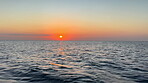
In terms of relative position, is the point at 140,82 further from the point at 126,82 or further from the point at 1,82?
the point at 1,82

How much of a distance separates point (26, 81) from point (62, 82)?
280 centimetres

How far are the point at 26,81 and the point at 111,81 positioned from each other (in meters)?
6.75

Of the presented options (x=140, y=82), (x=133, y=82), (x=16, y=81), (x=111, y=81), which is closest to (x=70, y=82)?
(x=111, y=81)

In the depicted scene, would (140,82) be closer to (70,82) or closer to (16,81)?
(70,82)

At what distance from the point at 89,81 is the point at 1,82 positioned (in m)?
6.66

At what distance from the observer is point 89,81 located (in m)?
9.75

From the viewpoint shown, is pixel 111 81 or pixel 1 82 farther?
pixel 111 81

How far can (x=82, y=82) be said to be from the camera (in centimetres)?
952

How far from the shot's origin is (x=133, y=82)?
9.76 meters

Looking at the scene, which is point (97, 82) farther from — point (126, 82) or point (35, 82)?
point (35, 82)

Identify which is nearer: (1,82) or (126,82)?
(1,82)

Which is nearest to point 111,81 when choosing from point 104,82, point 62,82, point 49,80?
point 104,82

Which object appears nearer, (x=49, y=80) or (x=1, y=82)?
(x=1, y=82)

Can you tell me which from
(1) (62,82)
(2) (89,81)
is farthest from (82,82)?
(1) (62,82)
